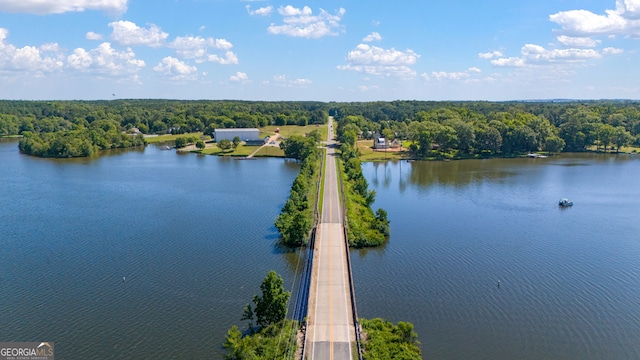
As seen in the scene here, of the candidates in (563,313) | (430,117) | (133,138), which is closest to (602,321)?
(563,313)

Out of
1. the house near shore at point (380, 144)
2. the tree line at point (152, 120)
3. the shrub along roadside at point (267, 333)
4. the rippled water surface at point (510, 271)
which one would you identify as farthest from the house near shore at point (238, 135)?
the shrub along roadside at point (267, 333)

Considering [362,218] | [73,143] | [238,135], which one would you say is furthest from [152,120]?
[362,218]

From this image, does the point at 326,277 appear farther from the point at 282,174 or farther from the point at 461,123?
the point at 461,123

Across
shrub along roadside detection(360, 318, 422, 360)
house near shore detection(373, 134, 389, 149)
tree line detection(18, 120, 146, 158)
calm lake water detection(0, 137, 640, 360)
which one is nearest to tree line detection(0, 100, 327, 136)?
tree line detection(18, 120, 146, 158)

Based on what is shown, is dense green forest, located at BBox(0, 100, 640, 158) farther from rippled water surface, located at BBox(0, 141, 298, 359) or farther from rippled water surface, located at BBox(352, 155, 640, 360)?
rippled water surface, located at BBox(0, 141, 298, 359)

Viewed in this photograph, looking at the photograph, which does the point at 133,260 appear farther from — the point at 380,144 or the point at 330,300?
the point at 380,144
